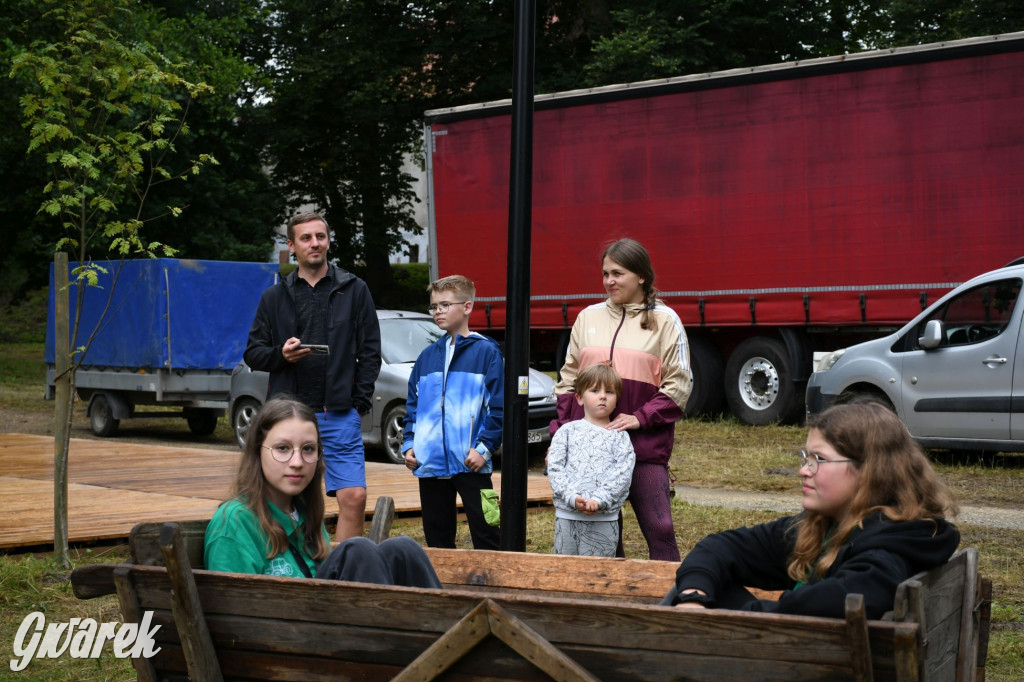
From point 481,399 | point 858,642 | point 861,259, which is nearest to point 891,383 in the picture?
point 861,259

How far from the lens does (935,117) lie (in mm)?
14422

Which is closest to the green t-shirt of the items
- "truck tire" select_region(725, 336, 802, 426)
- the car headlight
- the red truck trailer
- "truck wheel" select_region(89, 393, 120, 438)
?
the car headlight

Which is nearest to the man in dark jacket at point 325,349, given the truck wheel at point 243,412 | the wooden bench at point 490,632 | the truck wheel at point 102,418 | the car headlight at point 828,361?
the wooden bench at point 490,632

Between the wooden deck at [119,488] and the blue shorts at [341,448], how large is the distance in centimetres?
68

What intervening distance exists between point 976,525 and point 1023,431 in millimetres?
2923

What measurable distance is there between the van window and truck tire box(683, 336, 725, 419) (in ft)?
14.5

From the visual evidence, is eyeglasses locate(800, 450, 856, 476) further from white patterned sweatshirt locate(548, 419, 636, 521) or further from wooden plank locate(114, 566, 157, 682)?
white patterned sweatshirt locate(548, 419, 636, 521)

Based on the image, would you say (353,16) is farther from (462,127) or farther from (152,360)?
(152,360)

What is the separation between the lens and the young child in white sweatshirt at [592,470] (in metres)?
5.18

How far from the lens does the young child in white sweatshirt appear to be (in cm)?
518

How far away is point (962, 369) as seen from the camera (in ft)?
39.4

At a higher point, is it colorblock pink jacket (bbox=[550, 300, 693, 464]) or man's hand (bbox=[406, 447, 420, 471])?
colorblock pink jacket (bbox=[550, 300, 693, 464])

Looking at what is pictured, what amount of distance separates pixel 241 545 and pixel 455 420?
2411 millimetres

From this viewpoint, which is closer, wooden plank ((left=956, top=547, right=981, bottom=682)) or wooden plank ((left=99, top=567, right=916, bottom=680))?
wooden plank ((left=99, top=567, right=916, bottom=680))
